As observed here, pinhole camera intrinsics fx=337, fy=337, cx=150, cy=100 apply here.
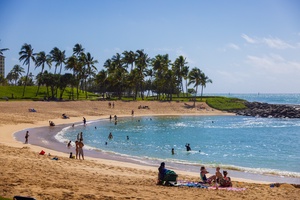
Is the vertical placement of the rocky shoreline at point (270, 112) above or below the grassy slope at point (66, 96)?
below

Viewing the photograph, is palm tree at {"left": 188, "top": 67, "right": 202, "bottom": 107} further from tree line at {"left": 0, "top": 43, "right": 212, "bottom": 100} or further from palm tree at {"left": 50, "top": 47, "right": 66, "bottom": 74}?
palm tree at {"left": 50, "top": 47, "right": 66, "bottom": 74}

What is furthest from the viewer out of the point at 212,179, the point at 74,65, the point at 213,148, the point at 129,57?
the point at 129,57

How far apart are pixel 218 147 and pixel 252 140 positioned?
32.7ft

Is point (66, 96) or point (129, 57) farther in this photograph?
point (129, 57)

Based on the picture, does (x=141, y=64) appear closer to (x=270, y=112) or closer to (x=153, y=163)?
(x=270, y=112)

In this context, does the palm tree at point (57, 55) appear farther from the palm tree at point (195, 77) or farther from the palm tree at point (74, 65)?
the palm tree at point (195, 77)

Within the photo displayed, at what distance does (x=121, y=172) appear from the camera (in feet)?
69.3

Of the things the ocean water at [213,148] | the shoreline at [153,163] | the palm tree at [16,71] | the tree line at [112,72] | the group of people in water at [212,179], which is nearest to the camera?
the group of people in water at [212,179]

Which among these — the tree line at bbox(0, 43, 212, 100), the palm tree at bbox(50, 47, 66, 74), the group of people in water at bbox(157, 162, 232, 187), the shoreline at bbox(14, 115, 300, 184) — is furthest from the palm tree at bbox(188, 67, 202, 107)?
the group of people in water at bbox(157, 162, 232, 187)

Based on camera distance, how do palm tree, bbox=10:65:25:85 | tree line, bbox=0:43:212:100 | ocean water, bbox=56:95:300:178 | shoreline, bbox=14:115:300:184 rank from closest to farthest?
shoreline, bbox=14:115:300:184, ocean water, bbox=56:95:300:178, tree line, bbox=0:43:212:100, palm tree, bbox=10:65:25:85

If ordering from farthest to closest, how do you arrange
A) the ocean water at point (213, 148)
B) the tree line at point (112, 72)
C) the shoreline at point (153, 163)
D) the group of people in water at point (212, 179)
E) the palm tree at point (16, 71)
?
the palm tree at point (16, 71) < the tree line at point (112, 72) < the ocean water at point (213, 148) < the shoreline at point (153, 163) < the group of people in water at point (212, 179)

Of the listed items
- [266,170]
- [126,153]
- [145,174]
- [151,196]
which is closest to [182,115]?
[126,153]

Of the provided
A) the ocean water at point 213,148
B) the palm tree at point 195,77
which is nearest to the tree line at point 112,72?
the palm tree at point 195,77

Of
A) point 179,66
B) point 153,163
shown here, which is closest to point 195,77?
point 179,66
